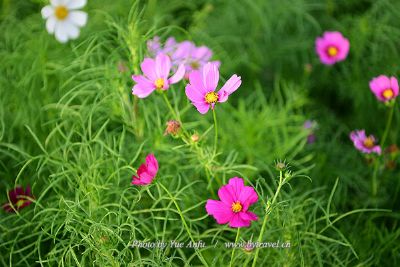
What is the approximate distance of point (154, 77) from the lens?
1.15m

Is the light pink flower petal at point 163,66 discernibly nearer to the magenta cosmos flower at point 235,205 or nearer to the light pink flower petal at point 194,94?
the light pink flower petal at point 194,94

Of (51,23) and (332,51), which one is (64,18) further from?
(332,51)

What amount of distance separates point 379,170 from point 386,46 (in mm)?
679

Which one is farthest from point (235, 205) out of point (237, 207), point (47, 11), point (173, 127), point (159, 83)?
point (47, 11)

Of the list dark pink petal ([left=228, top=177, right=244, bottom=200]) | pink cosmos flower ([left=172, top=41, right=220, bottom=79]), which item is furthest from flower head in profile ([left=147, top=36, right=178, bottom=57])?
dark pink petal ([left=228, top=177, right=244, bottom=200])

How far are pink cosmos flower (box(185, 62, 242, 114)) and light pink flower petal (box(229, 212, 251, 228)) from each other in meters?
0.22

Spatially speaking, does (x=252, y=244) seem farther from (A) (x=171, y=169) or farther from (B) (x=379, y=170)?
(B) (x=379, y=170)

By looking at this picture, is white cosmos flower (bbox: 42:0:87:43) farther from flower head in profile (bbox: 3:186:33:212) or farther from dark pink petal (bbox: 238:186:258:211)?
dark pink petal (bbox: 238:186:258:211)

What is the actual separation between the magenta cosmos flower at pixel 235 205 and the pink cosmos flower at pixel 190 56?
484 millimetres

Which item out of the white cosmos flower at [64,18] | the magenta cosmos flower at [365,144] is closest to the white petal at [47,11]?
the white cosmos flower at [64,18]

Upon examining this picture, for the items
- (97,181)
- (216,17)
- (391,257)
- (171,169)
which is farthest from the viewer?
(216,17)

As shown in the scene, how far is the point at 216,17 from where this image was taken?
6.88 feet

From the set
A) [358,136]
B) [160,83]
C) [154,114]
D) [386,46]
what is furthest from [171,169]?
[386,46]

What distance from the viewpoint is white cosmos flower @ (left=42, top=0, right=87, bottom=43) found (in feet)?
4.54
